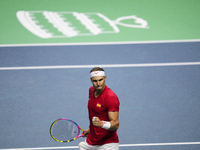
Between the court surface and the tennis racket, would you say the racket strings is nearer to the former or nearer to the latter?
the tennis racket

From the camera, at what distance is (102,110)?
3.04m

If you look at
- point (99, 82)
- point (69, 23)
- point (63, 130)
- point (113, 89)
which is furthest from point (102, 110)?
point (69, 23)

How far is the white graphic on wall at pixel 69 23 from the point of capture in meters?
Answer: 6.21

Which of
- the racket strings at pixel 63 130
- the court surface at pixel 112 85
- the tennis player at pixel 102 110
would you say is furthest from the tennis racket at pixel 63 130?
the court surface at pixel 112 85

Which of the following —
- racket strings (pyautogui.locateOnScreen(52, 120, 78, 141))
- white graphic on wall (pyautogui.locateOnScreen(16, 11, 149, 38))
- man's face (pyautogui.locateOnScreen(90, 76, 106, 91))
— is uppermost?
white graphic on wall (pyautogui.locateOnScreen(16, 11, 149, 38))

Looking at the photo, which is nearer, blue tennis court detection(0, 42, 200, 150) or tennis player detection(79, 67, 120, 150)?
tennis player detection(79, 67, 120, 150)

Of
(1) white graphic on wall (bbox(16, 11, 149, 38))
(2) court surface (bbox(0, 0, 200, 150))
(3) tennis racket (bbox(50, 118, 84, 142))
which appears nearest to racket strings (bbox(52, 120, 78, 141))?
(3) tennis racket (bbox(50, 118, 84, 142))

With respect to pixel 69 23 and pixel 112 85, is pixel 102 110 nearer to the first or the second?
pixel 112 85

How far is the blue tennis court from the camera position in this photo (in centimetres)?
520

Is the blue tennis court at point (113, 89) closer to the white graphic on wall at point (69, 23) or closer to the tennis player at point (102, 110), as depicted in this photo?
the white graphic on wall at point (69, 23)

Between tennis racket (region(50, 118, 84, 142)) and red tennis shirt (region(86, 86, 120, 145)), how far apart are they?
0.53 meters

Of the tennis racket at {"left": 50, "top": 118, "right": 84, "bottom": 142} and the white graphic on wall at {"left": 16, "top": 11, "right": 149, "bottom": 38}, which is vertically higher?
the white graphic on wall at {"left": 16, "top": 11, "right": 149, "bottom": 38}

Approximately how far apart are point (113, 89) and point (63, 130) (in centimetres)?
216

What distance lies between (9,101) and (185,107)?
3.84 metres
